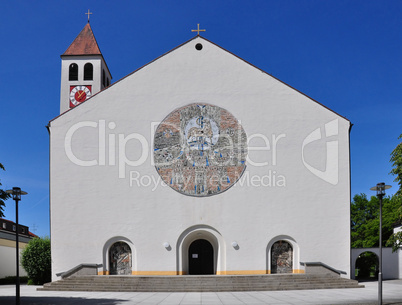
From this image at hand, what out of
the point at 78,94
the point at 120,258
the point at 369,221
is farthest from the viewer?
the point at 369,221

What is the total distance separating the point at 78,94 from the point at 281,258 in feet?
60.3

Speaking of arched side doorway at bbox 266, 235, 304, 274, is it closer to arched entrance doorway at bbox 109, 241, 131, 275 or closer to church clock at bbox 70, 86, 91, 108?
arched entrance doorway at bbox 109, 241, 131, 275

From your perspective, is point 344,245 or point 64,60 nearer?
point 344,245

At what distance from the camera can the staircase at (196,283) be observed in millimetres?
20281

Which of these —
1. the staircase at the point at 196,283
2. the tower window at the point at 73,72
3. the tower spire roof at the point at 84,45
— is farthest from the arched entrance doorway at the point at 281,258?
the tower window at the point at 73,72

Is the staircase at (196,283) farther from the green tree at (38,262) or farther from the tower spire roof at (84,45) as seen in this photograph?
the tower spire roof at (84,45)

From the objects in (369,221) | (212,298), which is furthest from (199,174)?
(369,221)

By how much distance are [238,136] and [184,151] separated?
301 centimetres

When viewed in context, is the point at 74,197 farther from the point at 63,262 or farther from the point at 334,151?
the point at 334,151

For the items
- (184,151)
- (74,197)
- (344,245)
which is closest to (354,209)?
(344,245)

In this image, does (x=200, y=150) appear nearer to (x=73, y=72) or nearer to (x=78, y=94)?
(x=78, y=94)

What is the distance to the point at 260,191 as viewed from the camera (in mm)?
23531

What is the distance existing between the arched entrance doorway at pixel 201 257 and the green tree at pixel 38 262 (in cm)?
807

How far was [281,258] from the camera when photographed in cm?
2325
